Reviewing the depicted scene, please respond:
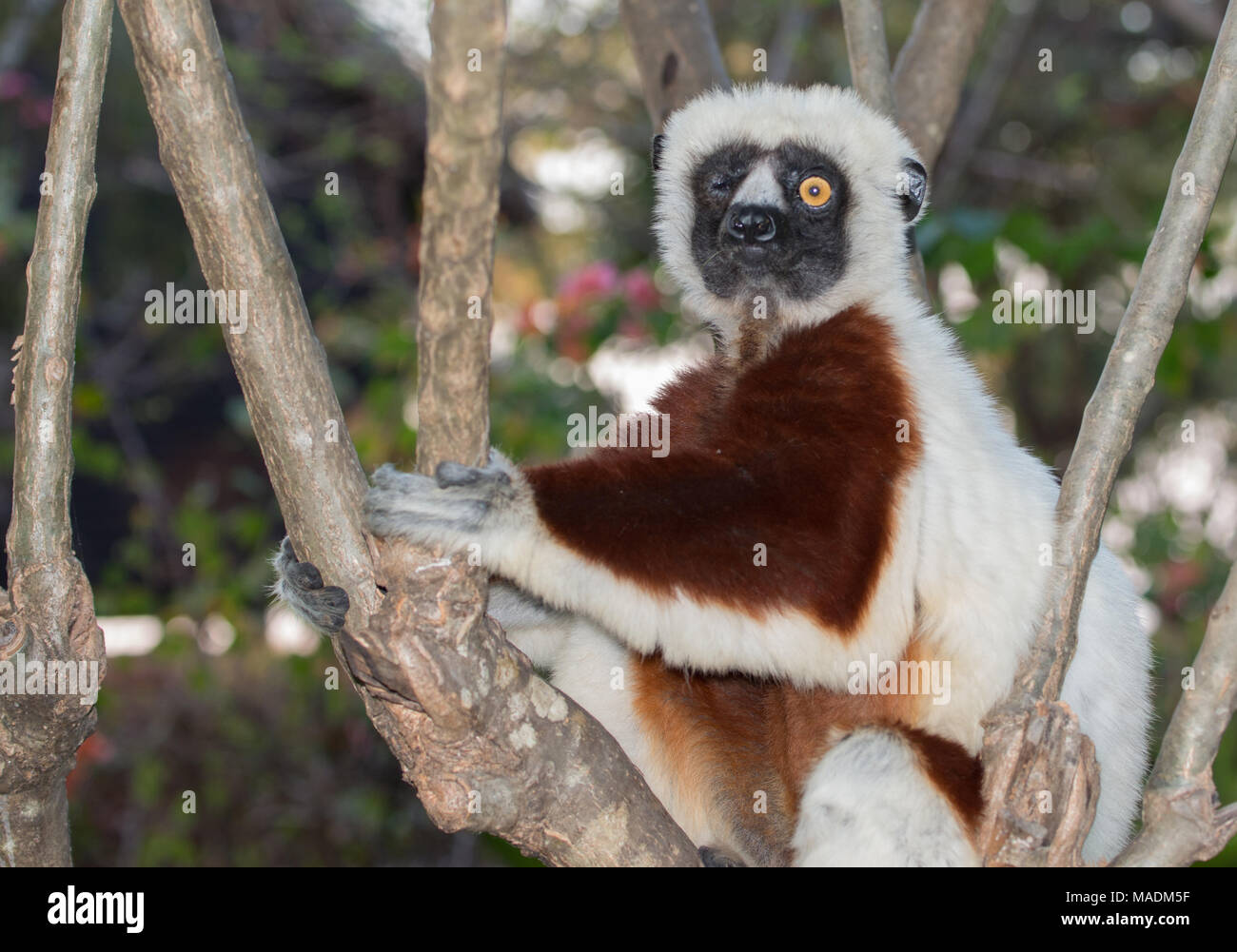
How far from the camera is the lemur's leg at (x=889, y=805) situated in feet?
9.93

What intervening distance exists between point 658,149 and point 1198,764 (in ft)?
9.15

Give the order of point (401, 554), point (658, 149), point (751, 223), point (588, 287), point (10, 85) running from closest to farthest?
point (401, 554)
point (751, 223)
point (658, 149)
point (588, 287)
point (10, 85)

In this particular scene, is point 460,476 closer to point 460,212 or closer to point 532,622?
point 460,212

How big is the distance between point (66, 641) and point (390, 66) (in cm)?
620

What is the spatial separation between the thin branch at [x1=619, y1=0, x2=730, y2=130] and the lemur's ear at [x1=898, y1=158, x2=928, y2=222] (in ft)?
3.60

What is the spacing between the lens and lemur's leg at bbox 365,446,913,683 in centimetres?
280

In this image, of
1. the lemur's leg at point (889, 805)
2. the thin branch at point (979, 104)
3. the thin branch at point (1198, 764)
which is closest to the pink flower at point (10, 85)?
the thin branch at point (979, 104)

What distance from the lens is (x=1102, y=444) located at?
2.85 meters

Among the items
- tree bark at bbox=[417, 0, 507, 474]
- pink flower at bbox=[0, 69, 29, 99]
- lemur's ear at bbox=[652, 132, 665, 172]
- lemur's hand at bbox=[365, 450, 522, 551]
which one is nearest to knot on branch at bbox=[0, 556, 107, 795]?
lemur's hand at bbox=[365, 450, 522, 551]

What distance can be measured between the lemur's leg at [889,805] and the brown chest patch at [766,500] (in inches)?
16.3

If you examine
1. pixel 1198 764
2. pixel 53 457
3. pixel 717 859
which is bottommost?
pixel 717 859

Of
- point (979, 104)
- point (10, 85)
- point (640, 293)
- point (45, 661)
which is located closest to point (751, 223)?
point (640, 293)

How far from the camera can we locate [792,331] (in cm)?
366

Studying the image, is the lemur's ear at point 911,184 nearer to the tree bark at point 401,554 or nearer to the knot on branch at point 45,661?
the tree bark at point 401,554
